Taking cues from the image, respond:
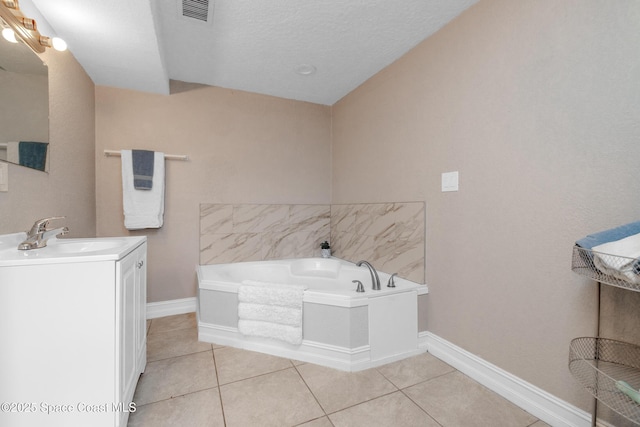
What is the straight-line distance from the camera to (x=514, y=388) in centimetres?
151

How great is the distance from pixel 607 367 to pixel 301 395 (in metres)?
1.39

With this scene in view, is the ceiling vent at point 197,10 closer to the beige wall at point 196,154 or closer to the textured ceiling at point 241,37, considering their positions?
the textured ceiling at point 241,37

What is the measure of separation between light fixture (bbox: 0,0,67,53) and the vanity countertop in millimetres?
919

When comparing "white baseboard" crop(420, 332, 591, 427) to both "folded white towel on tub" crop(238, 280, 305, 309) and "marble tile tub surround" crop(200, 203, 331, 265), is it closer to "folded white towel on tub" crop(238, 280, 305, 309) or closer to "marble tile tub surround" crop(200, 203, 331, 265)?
"folded white towel on tub" crop(238, 280, 305, 309)

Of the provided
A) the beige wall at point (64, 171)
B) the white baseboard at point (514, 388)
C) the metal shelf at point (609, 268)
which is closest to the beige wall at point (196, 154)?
the beige wall at point (64, 171)

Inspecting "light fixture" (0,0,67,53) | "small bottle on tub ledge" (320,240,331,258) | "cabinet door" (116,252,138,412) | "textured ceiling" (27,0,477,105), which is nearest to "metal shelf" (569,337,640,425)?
"cabinet door" (116,252,138,412)

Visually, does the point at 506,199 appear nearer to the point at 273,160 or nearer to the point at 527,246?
the point at 527,246

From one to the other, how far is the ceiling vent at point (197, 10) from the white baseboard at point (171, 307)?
2356 millimetres

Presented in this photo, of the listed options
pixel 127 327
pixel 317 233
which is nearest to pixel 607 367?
pixel 127 327

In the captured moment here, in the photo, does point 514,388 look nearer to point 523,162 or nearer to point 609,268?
point 609,268

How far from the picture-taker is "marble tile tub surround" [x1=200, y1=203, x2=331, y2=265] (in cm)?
285

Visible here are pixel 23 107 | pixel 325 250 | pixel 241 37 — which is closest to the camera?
pixel 23 107

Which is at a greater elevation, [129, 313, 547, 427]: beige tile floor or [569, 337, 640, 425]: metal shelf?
[569, 337, 640, 425]: metal shelf

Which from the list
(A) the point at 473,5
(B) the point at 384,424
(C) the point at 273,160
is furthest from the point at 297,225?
(A) the point at 473,5
